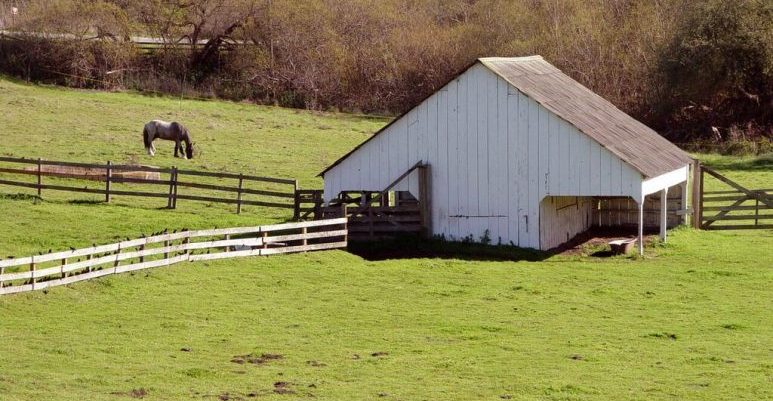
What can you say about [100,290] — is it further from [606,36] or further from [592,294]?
[606,36]

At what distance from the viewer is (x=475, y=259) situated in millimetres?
33219

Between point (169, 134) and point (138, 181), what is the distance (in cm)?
877

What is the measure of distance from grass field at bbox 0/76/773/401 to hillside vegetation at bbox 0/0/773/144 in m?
25.7

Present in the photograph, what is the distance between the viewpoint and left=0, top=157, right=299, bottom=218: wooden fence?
37938 millimetres

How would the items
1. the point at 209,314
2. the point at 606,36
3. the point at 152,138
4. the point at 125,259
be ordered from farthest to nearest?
the point at 606,36 < the point at 152,138 < the point at 125,259 < the point at 209,314

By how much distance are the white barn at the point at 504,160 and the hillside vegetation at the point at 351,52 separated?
26.9 m

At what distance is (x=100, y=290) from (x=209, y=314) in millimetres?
2440

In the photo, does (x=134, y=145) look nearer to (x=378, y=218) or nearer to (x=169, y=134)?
(x=169, y=134)

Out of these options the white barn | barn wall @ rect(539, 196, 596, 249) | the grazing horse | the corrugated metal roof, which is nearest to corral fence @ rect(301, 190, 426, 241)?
the white barn

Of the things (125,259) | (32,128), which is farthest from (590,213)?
(32,128)

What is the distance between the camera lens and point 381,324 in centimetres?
2439

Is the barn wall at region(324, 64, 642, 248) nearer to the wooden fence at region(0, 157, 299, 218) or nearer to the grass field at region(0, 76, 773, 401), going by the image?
the grass field at region(0, 76, 773, 401)

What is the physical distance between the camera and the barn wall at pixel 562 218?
34.1 metres

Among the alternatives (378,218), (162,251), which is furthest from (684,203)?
(162,251)
